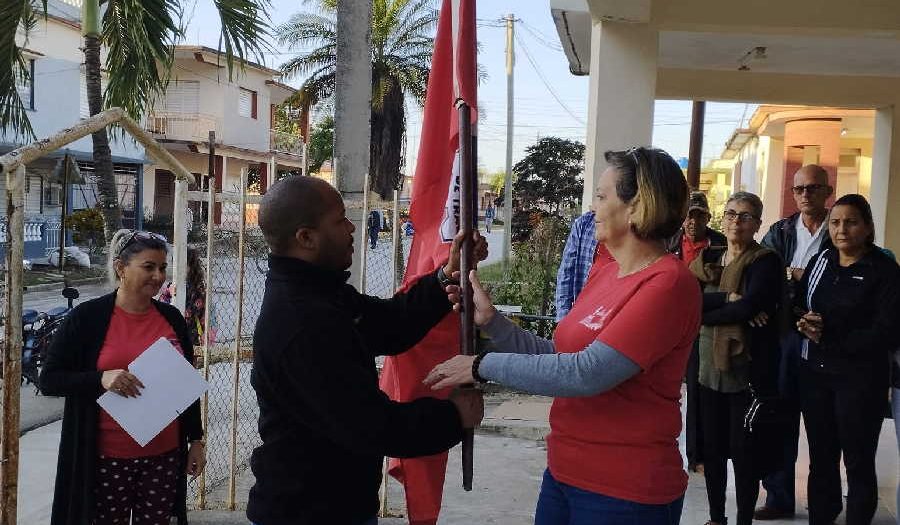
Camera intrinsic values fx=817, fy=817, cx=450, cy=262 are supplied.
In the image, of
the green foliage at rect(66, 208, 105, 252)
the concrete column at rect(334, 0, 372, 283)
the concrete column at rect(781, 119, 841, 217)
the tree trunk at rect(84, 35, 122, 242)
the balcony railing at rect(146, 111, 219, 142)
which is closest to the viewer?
the concrete column at rect(334, 0, 372, 283)

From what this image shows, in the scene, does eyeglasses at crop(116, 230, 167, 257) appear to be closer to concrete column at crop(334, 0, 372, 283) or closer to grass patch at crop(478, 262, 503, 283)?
concrete column at crop(334, 0, 372, 283)

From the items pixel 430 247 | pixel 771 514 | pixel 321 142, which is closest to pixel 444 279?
pixel 430 247

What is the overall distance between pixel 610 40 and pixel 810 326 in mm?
2257

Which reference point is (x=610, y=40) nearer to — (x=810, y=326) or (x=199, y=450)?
(x=810, y=326)

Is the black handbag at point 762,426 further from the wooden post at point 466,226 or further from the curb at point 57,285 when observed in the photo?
the curb at point 57,285

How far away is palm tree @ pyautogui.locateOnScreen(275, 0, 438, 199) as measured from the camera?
24.0 meters

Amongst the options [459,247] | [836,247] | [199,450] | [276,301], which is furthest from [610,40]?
[276,301]

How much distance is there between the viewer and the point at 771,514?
480cm

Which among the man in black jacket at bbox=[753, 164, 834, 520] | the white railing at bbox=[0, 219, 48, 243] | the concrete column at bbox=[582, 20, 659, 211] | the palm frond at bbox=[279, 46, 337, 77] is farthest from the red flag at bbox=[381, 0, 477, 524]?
the palm frond at bbox=[279, 46, 337, 77]

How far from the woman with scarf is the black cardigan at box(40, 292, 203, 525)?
9.70 feet

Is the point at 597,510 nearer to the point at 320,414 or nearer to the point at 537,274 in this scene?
the point at 320,414

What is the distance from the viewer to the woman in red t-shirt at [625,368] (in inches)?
81.2

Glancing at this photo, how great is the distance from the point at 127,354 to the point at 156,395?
239 millimetres

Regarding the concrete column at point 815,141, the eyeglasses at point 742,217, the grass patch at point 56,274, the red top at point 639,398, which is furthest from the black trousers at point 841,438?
the grass patch at point 56,274
